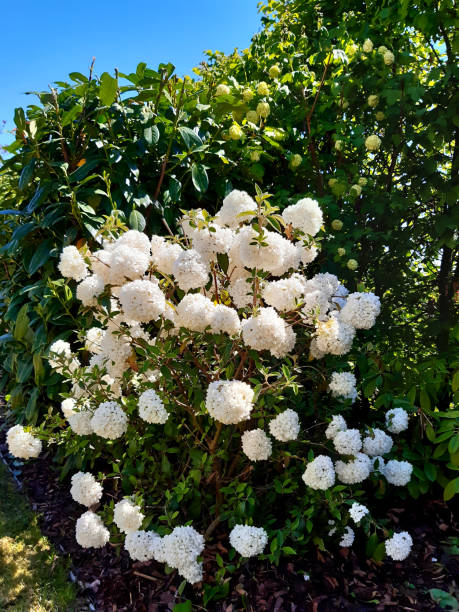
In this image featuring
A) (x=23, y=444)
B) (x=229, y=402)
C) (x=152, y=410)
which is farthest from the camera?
(x=23, y=444)

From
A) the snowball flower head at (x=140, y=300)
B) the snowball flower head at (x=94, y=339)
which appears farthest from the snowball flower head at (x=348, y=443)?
the snowball flower head at (x=94, y=339)

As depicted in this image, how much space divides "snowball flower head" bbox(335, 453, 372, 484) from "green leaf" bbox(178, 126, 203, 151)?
1868mm

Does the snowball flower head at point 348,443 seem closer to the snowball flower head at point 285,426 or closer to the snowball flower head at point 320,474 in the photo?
the snowball flower head at point 320,474

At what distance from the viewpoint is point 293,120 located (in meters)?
3.29

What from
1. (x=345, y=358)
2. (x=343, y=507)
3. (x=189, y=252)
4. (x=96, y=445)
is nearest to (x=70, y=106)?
(x=189, y=252)

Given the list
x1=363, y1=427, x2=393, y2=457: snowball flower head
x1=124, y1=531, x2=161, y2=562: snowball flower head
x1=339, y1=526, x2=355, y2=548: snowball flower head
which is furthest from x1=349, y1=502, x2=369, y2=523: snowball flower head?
x1=124, y1=531, x2=161, y2=562: snowball flower head

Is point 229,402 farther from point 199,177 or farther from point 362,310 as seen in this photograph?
point 199,177

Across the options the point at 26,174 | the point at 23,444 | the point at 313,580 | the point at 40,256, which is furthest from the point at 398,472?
the point at 26,174

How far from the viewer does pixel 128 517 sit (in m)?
1.90

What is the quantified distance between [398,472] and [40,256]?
2235mm

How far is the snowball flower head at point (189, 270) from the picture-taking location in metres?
1.62

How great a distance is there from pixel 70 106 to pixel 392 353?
2.40 m

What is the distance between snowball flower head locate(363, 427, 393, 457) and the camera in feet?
6.74

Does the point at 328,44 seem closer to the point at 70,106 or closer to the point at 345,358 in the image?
the point at 70,106
